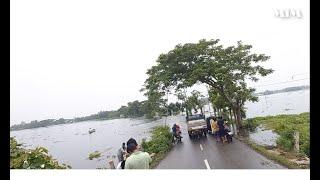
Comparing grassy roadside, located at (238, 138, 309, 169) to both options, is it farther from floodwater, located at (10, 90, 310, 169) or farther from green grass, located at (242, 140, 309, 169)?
floodwater, located at (10, 90, 310, 169)

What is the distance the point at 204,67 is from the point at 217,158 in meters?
3.46

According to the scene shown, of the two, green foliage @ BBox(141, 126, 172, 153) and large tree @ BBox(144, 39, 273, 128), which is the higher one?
large tree @ BBox(144, 39, 273, 128)

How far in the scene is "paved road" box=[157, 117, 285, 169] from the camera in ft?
21.7

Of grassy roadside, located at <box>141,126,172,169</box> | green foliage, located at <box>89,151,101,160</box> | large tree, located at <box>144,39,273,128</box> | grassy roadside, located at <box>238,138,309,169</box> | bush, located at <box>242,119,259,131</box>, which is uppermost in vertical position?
large tree, located at <box>144,39,273,128</box>

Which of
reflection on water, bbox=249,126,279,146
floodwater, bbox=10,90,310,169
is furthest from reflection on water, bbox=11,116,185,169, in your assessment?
reflection on water, bbox=249,126,279,146

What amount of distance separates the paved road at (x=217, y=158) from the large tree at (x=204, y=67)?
1897mm

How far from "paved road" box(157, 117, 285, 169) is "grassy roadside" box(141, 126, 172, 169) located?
0.23 metres

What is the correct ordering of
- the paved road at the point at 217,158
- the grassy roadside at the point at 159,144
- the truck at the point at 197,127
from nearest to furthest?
the paved road at the point at 217,158
the grassy roadside at the point at 159,144
the truck at the point at 197,127

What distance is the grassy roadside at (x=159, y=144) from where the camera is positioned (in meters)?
9.46

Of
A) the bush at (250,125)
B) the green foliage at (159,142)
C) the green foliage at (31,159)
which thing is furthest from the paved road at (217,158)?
the bush at (250,125)

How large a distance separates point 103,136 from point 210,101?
4.40m

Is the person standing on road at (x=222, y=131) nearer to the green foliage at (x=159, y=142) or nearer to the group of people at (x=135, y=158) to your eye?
the green foliage at (x=159, y=142)
